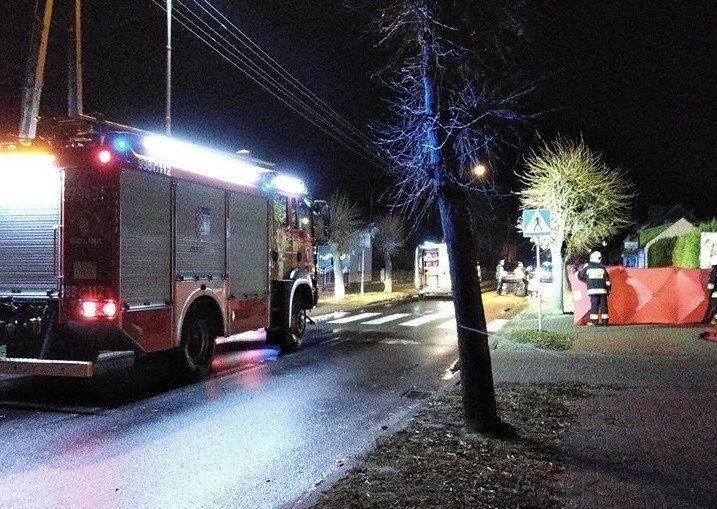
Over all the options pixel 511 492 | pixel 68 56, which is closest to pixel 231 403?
pixel 511 492

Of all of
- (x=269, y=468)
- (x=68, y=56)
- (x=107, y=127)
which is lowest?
(x=269, y=468)

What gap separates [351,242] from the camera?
32.7 m

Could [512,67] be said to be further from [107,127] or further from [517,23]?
[107,127]

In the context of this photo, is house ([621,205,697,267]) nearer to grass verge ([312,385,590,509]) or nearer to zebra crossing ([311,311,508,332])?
zebra crossing ([311,311,508,332])

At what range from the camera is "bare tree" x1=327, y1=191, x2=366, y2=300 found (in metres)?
29.3

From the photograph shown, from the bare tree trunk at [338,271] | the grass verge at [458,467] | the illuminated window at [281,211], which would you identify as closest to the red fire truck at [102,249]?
the illuminated window at [281,211]

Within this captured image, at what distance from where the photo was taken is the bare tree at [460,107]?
605cm

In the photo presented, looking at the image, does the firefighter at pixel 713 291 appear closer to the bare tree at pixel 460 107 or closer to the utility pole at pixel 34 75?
the bare tree at pixel 460 107

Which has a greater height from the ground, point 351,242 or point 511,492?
point 351,242

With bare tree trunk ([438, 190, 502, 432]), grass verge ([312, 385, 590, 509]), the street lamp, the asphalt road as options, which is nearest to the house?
the asphalt road

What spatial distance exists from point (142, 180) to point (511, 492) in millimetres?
6163

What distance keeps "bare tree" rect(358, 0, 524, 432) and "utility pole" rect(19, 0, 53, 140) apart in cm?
908

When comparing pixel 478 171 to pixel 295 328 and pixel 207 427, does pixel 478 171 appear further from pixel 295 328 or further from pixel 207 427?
pixel 295 328

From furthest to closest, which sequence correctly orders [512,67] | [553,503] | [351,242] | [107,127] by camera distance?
1. [351,242]
2. [107,127]
3. [512,67]
4. [553,503]
